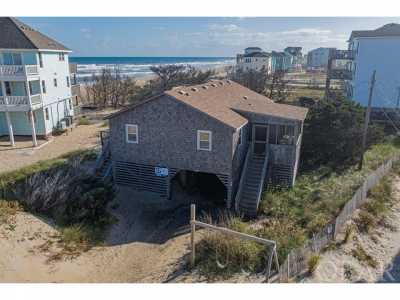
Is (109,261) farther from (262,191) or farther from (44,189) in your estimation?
(262,191)

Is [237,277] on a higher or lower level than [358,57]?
lower

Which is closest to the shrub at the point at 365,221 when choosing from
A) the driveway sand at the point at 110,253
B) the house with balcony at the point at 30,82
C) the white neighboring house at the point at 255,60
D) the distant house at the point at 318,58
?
the driveway sand at the point at 110,253

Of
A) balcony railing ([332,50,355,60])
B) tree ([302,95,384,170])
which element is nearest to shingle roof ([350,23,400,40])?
balcony railing ([332,50,355,60])

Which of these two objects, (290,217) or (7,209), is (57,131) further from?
(290,217)

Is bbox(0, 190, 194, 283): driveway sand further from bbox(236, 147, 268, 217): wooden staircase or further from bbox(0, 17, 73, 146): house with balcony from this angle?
bbox(0, 17, 73, 146): house with balcony

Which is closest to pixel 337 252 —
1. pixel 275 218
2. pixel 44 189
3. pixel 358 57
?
pixel 275 218

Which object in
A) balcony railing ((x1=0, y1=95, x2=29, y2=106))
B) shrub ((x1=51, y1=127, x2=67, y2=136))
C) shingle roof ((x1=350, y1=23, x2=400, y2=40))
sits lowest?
shrub ((x1=51, y1=127, x2=67, y2=136))
